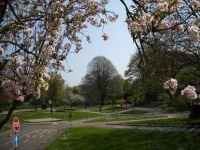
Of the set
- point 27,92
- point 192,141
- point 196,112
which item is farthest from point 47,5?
point 196,112

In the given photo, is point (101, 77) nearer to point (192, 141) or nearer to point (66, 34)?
point (192, 141)

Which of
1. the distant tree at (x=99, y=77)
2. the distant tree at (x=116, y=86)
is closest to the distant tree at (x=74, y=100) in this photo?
the distant tree at (x=99, y=77)

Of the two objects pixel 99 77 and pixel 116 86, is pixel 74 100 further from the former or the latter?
pixel 116 86

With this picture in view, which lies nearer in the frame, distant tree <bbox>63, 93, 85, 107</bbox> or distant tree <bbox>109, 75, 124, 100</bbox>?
distant tree <bbox>109, 75, 124, 100</bbox>

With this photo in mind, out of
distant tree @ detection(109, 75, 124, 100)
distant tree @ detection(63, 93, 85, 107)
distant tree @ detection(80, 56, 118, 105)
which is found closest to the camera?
distant tree @ detection(109, 75, 124, 100)

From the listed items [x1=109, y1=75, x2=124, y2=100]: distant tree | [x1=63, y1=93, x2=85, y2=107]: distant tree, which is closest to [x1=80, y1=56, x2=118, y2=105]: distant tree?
[x1=109, y1=75, x2=124, y2=100]: distant tree

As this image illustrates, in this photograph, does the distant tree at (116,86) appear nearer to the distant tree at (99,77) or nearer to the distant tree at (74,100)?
the distant tree at (99,77)

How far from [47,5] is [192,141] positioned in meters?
15.9

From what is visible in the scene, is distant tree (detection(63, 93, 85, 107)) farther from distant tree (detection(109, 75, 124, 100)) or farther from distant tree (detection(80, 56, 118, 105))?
distant tree (detection(109, 75, 124, 100))

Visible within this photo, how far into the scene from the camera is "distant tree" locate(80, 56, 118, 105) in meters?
82.7

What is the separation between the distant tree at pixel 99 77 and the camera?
271 feet

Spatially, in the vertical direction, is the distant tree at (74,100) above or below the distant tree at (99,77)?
A: below

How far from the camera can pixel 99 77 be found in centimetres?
8319

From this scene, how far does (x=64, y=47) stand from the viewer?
7.61 metres
